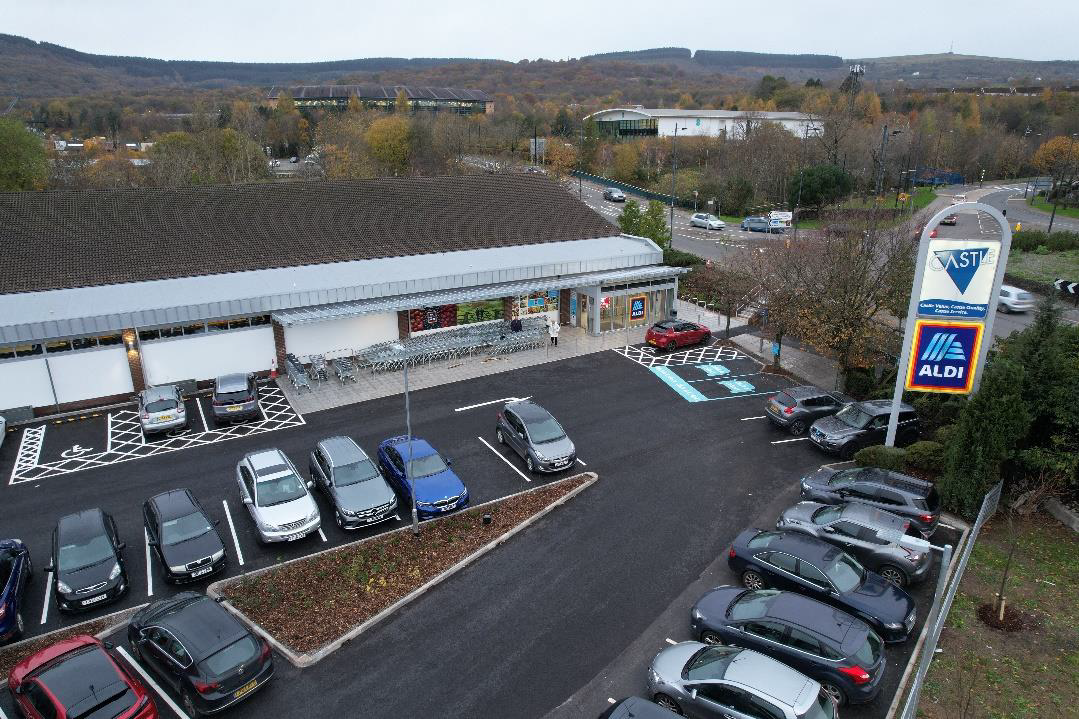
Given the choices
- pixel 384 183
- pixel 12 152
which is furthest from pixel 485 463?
pixel 12 152

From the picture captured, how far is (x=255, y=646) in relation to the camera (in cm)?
1142

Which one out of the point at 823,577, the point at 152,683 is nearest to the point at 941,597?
the point at 823,577

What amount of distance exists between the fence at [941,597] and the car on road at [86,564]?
1416 centimetres

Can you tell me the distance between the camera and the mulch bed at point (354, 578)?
1312 centimetres

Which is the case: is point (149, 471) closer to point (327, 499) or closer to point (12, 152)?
point (327, 499)

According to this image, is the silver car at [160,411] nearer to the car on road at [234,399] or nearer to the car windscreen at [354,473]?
the car on road at [234,399]

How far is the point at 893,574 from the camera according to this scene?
14117mm

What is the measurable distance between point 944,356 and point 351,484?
15.4 metres

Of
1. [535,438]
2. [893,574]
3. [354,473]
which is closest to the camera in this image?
[893,574]

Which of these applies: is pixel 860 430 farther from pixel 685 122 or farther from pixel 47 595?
pixel 685 122

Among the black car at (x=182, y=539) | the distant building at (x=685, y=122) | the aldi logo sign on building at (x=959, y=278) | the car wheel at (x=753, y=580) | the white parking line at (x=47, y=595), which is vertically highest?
the distant building at (x=685, y=122)

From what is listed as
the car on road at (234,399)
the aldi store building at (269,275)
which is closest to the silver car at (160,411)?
the car on road at (234,399)

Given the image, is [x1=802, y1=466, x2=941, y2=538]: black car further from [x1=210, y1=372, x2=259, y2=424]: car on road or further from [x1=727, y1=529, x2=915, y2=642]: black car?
[x1=210, y1=372, x2=259, y2=424]: car on road

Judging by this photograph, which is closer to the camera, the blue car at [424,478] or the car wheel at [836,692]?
the car wheel at [836,692]
